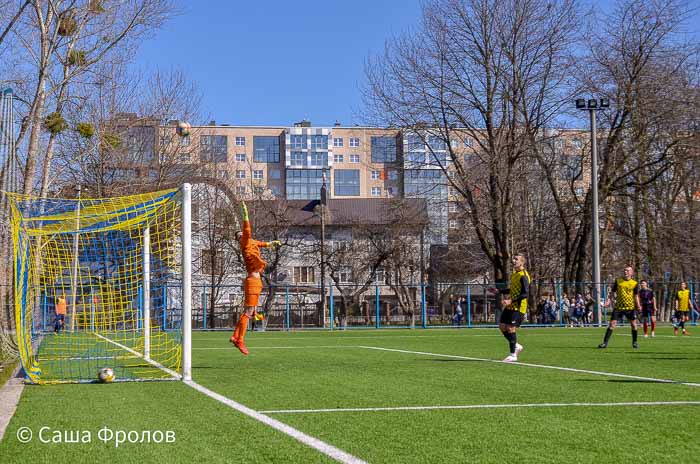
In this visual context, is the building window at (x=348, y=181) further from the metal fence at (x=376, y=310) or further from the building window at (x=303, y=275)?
the metal fence at (x=376, y=310)

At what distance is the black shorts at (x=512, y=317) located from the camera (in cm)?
1471

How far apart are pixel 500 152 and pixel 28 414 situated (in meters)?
34.1

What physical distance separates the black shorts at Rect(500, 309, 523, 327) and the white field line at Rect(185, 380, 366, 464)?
7045mm

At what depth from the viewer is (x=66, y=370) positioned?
13008 millimetres

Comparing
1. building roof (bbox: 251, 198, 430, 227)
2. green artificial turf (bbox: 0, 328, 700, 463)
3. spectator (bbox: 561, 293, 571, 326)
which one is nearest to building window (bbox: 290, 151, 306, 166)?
building roof (bbox: 251, 198, 430, 227)

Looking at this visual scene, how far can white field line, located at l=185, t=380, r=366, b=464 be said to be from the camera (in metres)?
5.51

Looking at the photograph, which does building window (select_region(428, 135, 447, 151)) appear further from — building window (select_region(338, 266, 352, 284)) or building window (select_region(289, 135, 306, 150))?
building window (select_region(289, 135, 306, 150))

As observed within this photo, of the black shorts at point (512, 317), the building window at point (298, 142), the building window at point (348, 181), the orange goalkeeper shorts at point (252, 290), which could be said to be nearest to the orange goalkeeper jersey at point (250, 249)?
the orange goalkeeper shorts at point (252, 290)

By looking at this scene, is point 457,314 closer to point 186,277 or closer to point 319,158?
point 186,277

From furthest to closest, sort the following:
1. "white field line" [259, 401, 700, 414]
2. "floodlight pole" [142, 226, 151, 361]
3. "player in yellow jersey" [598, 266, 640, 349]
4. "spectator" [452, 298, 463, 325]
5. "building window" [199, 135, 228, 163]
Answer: "building window" [199, 135, 228, 163] → "spectator" [452, 298, 463, 325] → "player in yellow jersey" [598, 266, 640, 349] → "floodlight pole" [142, 226, 151, 361] → "white field line" [259, 401, 700, 414]

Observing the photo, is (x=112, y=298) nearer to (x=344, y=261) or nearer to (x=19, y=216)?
(x=19, y=216)

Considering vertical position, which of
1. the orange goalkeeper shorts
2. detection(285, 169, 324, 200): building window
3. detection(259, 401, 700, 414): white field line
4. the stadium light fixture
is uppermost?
detection(285, 169, 324, 200): building window

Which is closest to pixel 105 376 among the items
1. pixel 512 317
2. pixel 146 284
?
pixel 146 284

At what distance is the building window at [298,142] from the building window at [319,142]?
1.13 meters
